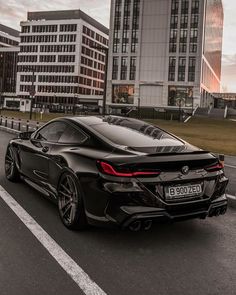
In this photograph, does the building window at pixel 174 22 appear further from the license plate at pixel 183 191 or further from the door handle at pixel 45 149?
the license plate at pixel 183 191

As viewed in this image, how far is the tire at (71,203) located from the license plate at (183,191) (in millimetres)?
1065

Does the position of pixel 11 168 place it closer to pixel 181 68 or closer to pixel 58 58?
pixel 181 68

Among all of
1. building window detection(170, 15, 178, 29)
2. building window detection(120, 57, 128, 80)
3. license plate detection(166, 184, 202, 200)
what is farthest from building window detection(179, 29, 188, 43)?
license plate detection(166, 184, 202, 200)

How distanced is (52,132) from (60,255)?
2.53m

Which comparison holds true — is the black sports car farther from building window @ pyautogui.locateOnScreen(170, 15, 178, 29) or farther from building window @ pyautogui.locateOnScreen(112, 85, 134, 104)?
building window @ pyautogui.locateOnScreen(170, 15, 178, 29)

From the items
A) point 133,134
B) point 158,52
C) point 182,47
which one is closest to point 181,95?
point 182,47

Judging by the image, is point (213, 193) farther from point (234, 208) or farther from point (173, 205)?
point (234, 208)

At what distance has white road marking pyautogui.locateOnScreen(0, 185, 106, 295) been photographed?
332cm

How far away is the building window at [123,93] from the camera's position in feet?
303

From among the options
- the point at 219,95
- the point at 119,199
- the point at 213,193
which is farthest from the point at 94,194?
the point at 219,95

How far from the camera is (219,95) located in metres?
113

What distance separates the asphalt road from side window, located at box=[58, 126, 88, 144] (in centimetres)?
108

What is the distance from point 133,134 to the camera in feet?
17.5

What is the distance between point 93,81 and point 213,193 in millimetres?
117498
